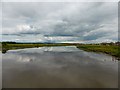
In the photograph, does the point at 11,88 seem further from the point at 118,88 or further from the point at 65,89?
the point at 118,88

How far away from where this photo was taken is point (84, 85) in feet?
34.1

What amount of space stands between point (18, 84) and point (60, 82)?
352cm

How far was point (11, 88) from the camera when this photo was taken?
32.4 feet

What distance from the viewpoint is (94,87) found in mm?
10055

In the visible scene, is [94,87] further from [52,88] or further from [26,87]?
[26,87]

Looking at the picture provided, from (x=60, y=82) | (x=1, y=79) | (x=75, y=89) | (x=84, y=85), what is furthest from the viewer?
(x=1, y=79)

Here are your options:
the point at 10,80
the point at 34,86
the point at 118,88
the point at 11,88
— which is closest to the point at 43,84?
the point at 34,86

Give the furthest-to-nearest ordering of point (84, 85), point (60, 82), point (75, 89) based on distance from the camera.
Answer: point (60, 82) → point (84, 85) → point (75, 89)

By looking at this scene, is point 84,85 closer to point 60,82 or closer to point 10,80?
point 60,82

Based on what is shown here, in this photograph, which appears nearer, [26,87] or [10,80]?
[26,87]

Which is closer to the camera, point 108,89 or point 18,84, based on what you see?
point 108,89

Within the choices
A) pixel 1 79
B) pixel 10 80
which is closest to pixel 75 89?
pixel 10 80

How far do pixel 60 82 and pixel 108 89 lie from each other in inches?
154

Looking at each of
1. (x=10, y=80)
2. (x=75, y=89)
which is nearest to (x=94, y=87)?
(x=75, y=89)
